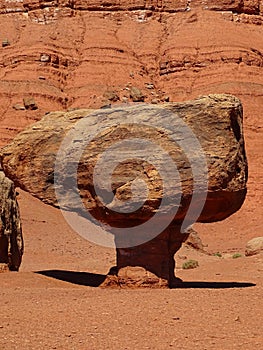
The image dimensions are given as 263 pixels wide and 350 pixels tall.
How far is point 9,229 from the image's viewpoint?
1524cm

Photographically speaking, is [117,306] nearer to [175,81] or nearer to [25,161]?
[25,161]

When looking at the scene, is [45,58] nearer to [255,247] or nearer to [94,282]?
[255,247]

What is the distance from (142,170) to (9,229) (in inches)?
175

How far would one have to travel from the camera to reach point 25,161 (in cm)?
1315

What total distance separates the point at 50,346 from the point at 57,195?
234 inches

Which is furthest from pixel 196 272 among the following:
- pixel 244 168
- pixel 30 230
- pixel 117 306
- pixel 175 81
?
pixel 175 81

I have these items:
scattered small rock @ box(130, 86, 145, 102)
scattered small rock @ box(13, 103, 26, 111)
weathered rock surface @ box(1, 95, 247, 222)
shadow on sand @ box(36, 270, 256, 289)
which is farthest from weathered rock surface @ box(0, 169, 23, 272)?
scattered small rock @ box(130, 86, 145, 102)

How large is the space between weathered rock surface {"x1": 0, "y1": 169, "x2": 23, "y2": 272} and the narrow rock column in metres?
2.96

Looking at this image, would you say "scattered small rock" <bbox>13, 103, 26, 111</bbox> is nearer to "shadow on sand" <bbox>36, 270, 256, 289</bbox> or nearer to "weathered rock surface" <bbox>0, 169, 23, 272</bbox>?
"weathered rock surface" <bbox>0, 169, 23, 272</bbox>

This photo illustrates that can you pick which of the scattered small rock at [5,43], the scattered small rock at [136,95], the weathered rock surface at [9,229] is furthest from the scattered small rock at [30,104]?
the weathered rock surface at [9,229]

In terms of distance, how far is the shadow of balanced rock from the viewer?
1201 cm

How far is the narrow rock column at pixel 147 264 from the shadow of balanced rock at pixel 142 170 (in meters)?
0.02

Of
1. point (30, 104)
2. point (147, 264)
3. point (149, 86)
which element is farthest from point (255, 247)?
point (149, 86)

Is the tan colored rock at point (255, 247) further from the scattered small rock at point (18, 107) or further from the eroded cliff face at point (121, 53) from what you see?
the scattered small rock at point (18, 107)
